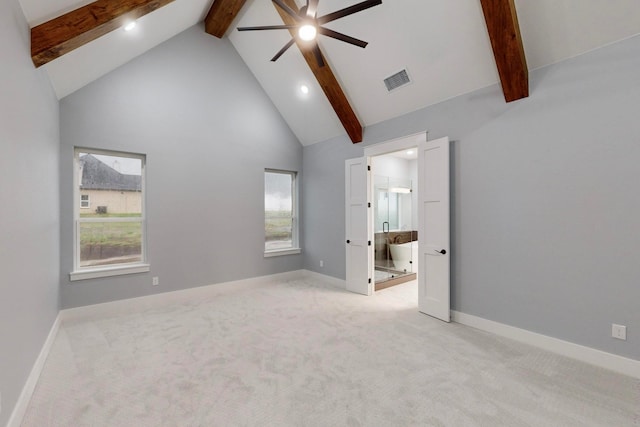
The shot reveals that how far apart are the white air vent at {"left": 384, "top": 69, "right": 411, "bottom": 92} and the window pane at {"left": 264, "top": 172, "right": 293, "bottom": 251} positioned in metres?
2.80

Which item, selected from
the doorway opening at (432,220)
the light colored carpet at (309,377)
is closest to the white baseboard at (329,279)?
the light colored carpet at (309,377)

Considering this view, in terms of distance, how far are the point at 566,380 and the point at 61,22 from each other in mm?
5197

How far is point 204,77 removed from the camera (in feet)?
14.9

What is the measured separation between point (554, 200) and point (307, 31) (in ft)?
9.63

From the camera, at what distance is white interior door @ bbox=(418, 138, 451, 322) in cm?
339

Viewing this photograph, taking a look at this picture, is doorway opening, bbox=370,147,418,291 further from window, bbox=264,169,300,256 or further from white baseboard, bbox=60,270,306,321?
white baseboard, bbox=60,270,306,321

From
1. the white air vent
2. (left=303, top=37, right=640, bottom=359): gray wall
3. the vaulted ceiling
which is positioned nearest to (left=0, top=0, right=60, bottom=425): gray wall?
the vaulted ceiling

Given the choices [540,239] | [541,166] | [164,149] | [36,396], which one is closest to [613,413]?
[540,239]

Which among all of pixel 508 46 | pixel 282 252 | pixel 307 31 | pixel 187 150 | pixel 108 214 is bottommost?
pixel 282 252

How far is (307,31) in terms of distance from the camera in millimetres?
2613

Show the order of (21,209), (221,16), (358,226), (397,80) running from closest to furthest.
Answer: (21,209) < (397,80) < (221,16) < (358,226)

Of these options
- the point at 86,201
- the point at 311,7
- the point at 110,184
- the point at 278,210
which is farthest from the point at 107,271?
the point at 311,7

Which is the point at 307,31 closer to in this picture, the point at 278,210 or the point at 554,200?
the point at 554,200

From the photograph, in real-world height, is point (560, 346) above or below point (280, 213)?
below
